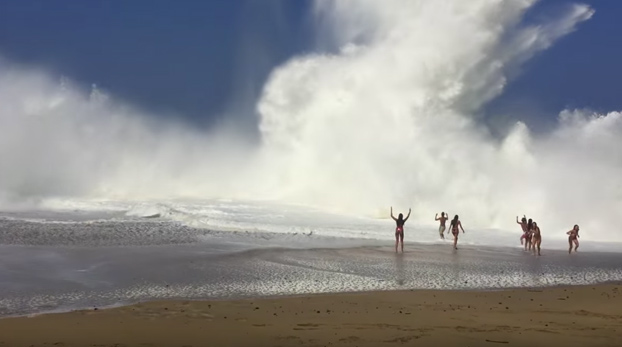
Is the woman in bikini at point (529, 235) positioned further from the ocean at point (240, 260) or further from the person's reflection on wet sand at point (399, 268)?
the person's reflection on wet sand at point (399, 268)

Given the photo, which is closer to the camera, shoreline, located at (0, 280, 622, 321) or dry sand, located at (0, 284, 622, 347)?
dry sand, located at (0, 284, 622, 347)

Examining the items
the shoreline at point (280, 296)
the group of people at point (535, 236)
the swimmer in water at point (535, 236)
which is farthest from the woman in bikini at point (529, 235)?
the shoreline at point (280, 296)

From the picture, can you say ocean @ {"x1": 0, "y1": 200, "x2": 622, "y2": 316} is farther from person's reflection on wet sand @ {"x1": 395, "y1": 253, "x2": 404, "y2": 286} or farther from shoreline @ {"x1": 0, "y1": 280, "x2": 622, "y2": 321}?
shoreline @ {"x1": 0, "y1": 280, "x2": 622, "y2": 321}

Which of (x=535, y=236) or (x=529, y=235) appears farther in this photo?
(x=529, y=235)

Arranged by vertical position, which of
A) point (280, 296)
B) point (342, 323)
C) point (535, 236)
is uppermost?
point (535, 236)

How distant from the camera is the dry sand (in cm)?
686

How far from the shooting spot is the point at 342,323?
305 inches

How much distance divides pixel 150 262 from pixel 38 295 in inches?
142

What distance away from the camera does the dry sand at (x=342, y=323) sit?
6859mm

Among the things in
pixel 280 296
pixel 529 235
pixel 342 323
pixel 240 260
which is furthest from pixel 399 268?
pixel 529 235

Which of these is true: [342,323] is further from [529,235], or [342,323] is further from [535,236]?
[529,235]

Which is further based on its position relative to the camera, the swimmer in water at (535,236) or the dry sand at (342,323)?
the swimmer in water at (535,236)

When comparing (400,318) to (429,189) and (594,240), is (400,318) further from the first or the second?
(429,189)

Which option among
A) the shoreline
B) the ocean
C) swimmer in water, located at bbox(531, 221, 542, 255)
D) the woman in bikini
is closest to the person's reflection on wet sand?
the ocean
